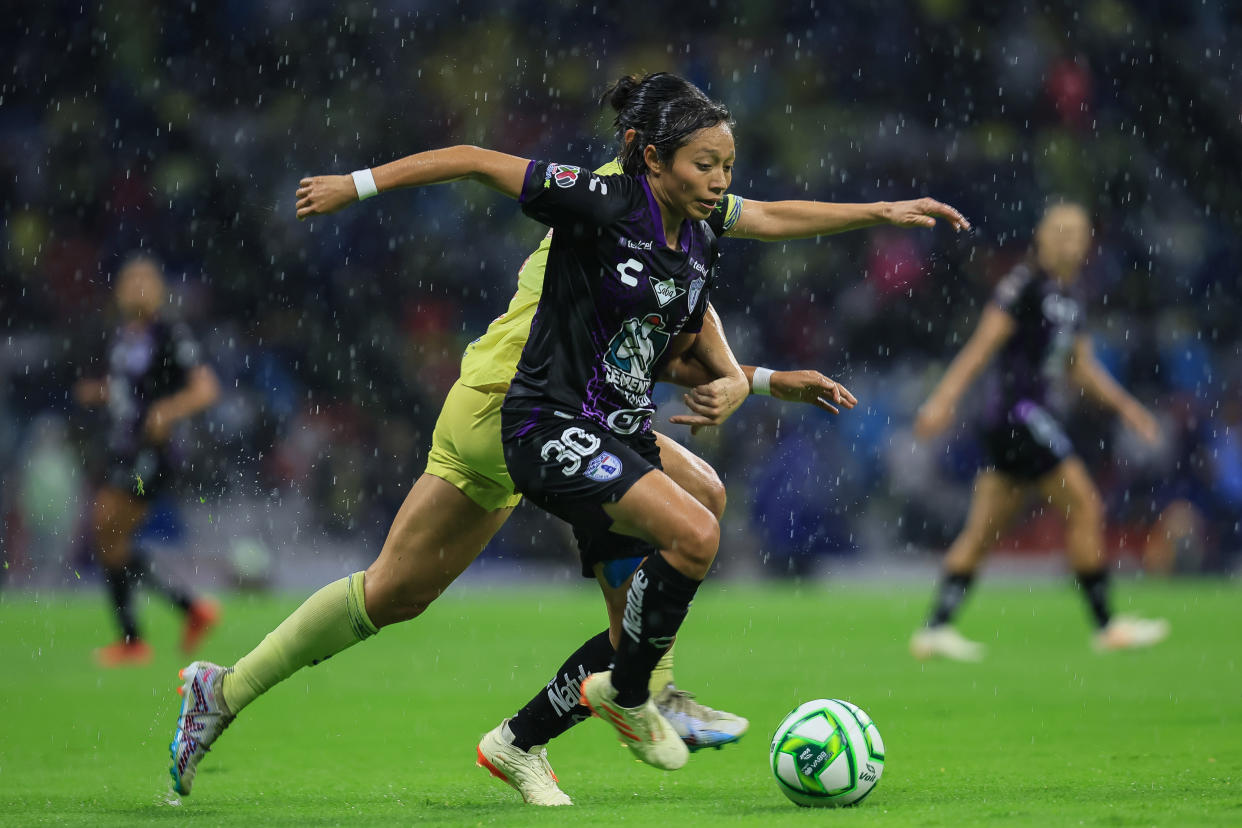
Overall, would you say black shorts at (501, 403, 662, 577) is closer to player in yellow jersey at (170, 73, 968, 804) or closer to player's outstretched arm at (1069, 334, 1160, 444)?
player in yellow jersey at (170, 73, 968, 804)

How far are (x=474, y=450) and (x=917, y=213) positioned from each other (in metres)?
1.50

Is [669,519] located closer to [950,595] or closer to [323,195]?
[323,195]

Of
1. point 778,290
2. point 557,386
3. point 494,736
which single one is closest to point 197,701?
point 494,736

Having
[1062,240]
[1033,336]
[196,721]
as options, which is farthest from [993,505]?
[196,721]

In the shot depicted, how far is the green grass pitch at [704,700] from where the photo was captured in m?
4.42

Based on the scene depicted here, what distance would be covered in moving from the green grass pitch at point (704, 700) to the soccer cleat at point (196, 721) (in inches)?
4.8

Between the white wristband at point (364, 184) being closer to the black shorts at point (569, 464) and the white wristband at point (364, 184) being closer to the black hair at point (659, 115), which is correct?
the black shorts at point (569, 464)

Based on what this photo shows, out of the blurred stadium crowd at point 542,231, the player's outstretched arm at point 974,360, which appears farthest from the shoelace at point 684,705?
the blurred stadium crowd at point 542,231

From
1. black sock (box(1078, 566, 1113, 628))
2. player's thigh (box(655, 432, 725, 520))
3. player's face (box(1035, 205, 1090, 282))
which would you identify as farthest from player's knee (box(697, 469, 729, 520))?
player's face (box(1035, 205, 1090, 282))

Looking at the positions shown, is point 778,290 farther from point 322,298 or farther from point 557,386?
point 557,386

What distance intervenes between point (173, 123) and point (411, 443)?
14.2 ft

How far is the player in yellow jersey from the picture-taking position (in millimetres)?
4656

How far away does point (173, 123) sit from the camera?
16188mm

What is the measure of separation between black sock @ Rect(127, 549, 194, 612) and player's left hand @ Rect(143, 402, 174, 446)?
0.69m
